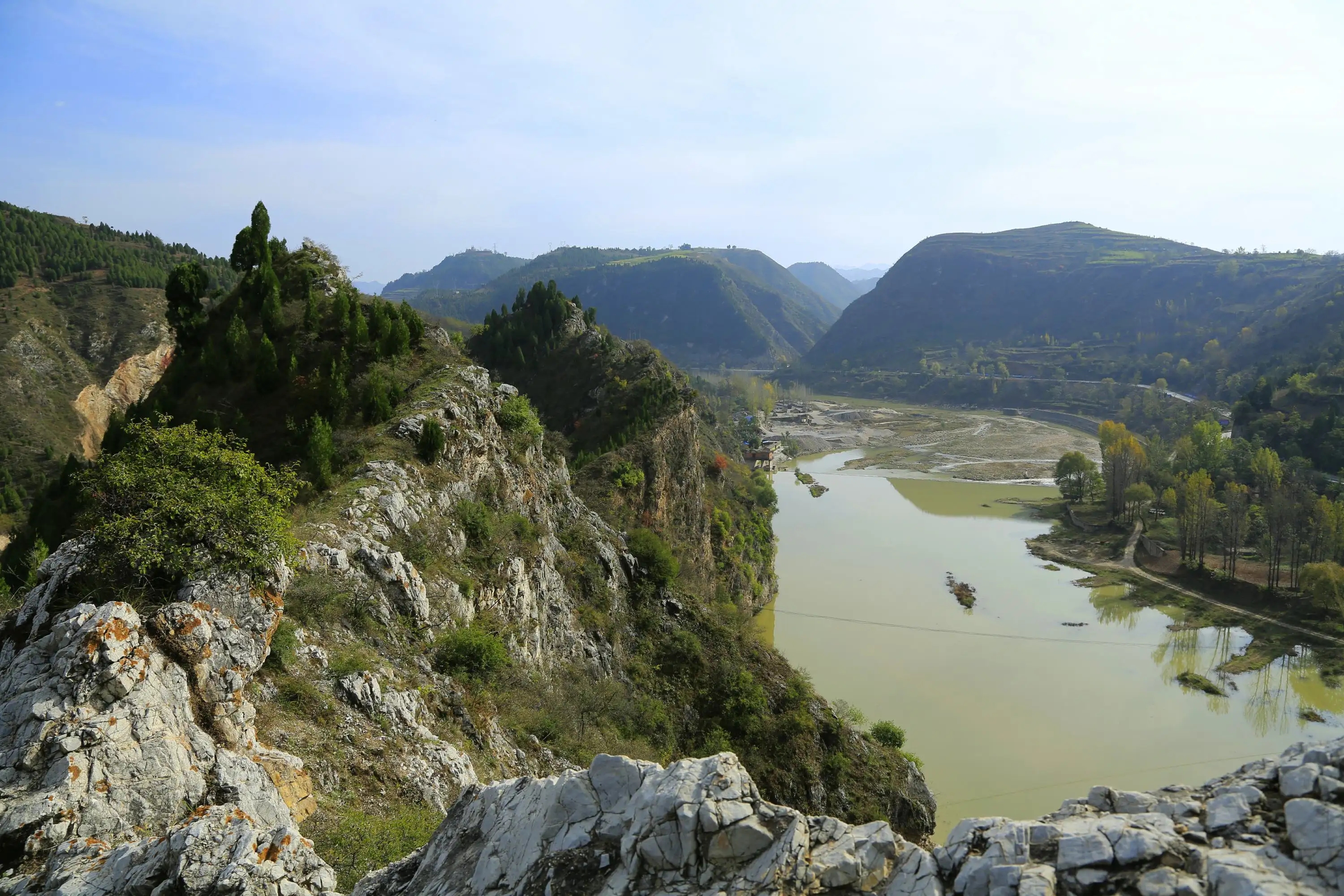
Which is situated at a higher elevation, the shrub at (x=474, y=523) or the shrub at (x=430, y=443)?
the shrub at (x=430, y=443)

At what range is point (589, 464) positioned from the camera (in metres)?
36.4

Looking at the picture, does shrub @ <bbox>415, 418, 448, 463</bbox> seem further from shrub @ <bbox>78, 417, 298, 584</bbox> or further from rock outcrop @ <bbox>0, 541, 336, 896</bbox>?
rock outcrop @ <bbox>0, 541, 336, 896</bbox>

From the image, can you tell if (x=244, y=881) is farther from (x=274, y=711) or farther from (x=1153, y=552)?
(x=1153, y=552)

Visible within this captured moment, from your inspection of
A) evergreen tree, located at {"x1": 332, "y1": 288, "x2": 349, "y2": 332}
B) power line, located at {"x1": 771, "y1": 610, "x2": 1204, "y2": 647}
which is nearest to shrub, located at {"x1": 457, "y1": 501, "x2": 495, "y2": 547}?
evergreen tree, located at {"x1": 332, "y1": 288, "x2": 349, "y2": 332}

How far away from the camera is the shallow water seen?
99.7 ft

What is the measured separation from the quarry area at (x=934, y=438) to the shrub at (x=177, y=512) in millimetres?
94851

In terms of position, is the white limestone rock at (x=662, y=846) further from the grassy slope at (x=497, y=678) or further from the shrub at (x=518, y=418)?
the shrub at (x=518, y=418)

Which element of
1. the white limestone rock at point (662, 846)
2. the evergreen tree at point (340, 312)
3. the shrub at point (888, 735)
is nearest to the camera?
the white limestone rock at point (662, 846)

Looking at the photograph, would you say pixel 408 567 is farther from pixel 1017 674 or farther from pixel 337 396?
pixel 1017 674

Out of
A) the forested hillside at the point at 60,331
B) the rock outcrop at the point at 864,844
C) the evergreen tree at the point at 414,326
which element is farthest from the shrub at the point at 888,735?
the forested hillside at the point at 60,331

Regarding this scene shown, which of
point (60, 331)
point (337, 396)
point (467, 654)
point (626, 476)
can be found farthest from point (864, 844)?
point (60, 331)

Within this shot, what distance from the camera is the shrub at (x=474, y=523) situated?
19062 millimetres

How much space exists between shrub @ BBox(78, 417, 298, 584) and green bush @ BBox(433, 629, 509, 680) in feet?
16.4

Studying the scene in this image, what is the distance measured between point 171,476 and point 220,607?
6.83 ft
